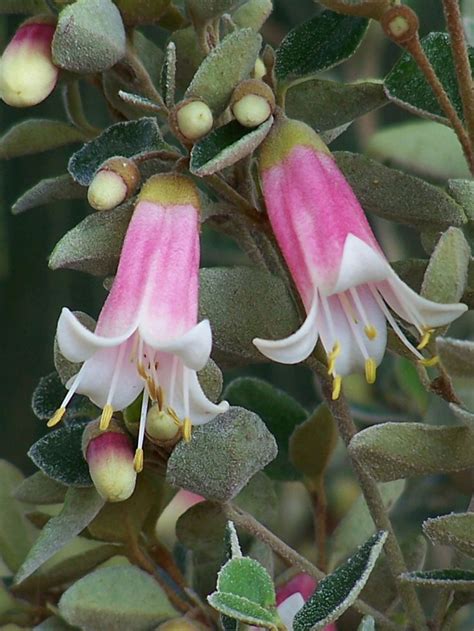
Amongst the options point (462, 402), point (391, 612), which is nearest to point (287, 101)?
point (462, 402)

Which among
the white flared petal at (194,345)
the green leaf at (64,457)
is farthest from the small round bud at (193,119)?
the green leaf at (64,457)

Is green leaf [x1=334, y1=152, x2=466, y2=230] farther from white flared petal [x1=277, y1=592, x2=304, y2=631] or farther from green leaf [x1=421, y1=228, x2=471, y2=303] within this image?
white flared petal [x1=277, y1=592, x2=304, y2=631]

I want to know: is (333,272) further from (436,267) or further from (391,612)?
(391,612)

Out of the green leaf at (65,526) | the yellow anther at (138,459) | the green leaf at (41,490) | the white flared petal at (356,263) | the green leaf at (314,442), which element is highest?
the white flared petal at (356,263)

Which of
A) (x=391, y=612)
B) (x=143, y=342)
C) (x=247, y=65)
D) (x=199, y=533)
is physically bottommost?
(x=391, y=612)

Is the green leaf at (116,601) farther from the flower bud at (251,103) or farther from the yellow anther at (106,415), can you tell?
the flower bud at (251,103)

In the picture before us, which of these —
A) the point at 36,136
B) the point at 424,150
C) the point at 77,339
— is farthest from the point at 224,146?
the point at 424,150

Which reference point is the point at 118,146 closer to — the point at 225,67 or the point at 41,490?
the point at 225,67
